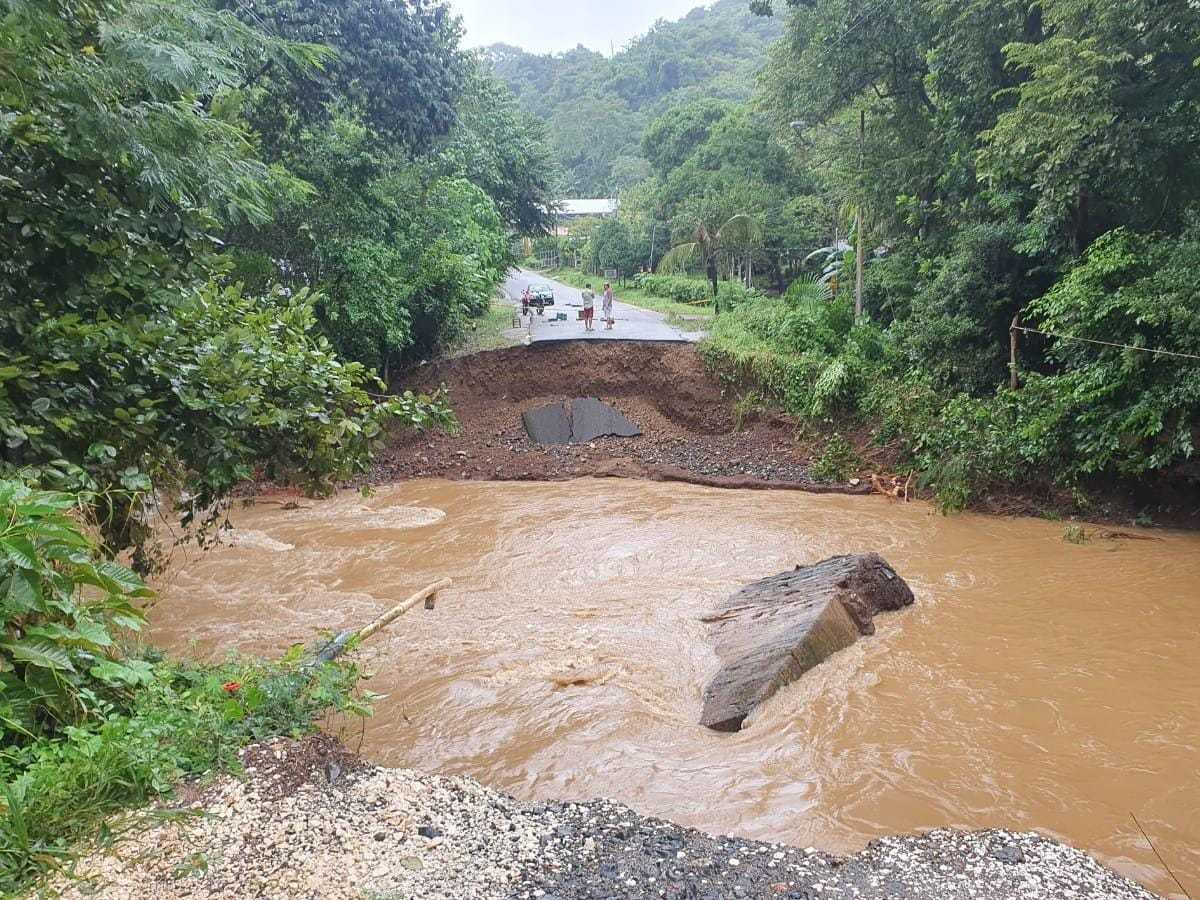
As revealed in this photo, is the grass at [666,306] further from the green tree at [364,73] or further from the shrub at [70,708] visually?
the shrub at [70,708]

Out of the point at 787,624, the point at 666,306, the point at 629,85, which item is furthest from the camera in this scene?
the point at 629,85

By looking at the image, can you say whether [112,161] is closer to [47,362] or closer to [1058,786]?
[47,362]

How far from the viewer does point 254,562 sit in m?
12.1

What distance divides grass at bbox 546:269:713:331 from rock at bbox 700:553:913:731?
1434 cm

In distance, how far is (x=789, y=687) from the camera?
7.42m

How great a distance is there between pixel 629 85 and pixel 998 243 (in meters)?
68.4

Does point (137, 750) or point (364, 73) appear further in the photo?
point (364, 73)

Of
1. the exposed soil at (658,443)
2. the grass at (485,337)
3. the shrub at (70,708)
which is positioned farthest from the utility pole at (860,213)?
the shrub at (70,708)

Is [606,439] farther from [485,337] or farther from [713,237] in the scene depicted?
[713,237]

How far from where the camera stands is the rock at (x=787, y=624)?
732 centimetres

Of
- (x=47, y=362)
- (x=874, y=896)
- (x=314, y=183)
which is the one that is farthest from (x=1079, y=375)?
(x=314, y=183)

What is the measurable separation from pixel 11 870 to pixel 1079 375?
535 inches

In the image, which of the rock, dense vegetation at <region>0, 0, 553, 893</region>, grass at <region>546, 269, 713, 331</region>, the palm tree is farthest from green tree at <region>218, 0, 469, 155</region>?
the palm tree

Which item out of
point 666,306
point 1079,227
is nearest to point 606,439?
point 1079,227
